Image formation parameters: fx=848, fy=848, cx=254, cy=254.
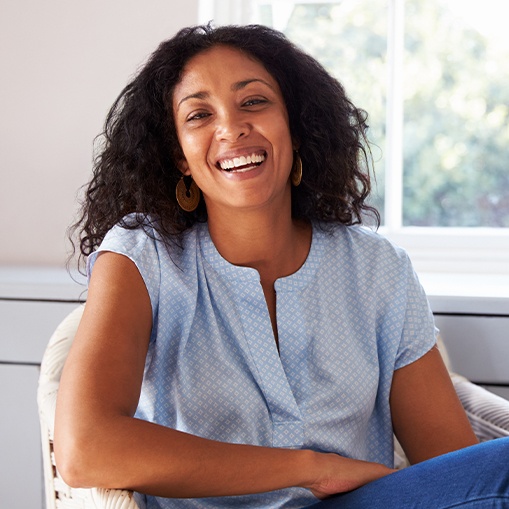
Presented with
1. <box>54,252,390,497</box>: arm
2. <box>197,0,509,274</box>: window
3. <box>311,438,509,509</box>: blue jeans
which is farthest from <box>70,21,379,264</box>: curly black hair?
<box>197,0,509,274</box>: window

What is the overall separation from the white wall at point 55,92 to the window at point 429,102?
1.02 ft

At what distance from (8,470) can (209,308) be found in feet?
3.01

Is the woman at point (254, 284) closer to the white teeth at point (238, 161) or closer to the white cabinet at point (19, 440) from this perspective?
the white teeth at point (238, 161)

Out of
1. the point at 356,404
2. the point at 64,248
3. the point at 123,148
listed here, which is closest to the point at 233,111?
the point at 123,148

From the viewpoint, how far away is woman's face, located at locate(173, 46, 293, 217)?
4.45 ft

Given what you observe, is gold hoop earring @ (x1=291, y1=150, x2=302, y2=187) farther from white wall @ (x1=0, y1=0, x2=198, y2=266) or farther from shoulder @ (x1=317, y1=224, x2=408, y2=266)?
white wall @ (x1=0, y1=0, x2=198, y2=266)

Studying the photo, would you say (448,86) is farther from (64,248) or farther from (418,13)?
(64,248)

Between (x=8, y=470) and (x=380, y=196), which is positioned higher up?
(x=380, y=196)

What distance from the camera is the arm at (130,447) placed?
1.08m

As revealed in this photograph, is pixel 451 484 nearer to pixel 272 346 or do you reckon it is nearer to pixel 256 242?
pixel 272 346

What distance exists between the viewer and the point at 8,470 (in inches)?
79.0

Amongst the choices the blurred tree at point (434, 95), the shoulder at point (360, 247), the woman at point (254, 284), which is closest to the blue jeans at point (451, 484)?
the woman at point (254, 284)

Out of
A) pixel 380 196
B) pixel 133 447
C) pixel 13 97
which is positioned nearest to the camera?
pixel 133 447

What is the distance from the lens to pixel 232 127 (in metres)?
1.35
